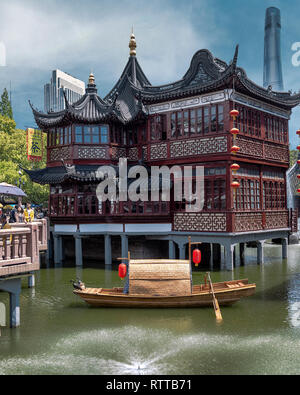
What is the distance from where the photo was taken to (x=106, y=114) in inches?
942

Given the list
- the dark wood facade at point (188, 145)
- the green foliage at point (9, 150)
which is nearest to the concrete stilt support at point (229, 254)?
the dark wood facade at point (188, 145)

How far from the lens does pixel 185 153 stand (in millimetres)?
21609

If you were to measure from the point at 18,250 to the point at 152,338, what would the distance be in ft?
13.8

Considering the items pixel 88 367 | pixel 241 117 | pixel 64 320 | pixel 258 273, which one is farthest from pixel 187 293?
pixel 241 117

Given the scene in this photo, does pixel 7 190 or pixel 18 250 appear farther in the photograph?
pixel 7 190

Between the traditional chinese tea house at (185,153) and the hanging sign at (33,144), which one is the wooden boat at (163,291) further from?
the hanging sign at (33,144)

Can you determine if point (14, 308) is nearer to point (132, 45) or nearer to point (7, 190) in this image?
point (7, 190)

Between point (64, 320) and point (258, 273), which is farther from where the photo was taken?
point (258, 273)

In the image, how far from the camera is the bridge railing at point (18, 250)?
1034cm


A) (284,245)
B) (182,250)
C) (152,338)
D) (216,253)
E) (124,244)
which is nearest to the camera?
Result: (152,338)

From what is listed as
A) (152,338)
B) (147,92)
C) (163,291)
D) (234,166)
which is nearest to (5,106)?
(147,92)

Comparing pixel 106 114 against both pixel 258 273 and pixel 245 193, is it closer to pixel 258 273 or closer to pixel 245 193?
pixel 245 193

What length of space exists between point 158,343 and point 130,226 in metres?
11.9

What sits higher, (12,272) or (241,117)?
(241,117)
